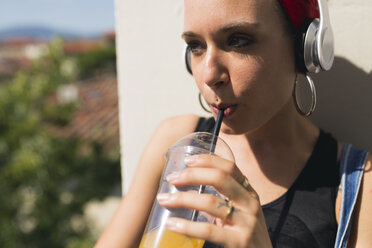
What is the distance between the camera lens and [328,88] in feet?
4.75

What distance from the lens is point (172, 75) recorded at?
1811mm

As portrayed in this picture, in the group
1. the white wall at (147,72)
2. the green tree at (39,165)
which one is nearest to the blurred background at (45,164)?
the green tree at (39,165)

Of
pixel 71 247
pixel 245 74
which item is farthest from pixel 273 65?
pixel 71 247

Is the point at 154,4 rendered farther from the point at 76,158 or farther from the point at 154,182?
the point at 76,158

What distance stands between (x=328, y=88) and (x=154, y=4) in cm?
89

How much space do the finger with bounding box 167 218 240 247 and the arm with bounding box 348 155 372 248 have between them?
19.4 inches

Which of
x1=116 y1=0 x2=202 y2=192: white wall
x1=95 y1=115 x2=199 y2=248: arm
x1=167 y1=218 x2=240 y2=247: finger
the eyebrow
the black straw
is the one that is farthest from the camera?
x1=116 y1=0 x2=202 y2=192: white wall

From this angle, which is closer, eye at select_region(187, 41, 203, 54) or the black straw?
the black straw

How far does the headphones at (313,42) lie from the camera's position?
3.44 feet

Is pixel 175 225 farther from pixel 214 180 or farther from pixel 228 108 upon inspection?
pixel 228 108

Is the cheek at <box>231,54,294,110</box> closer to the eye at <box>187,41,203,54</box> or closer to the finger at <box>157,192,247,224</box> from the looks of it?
the eye at <box>187,41,203,54</box>

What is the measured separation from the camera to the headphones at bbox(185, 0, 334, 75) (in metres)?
1.05

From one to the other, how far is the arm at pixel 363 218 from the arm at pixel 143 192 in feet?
1.92

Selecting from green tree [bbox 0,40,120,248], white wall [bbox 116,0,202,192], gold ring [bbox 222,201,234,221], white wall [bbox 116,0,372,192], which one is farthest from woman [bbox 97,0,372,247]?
green tree [bbox 0,40,120,248]
